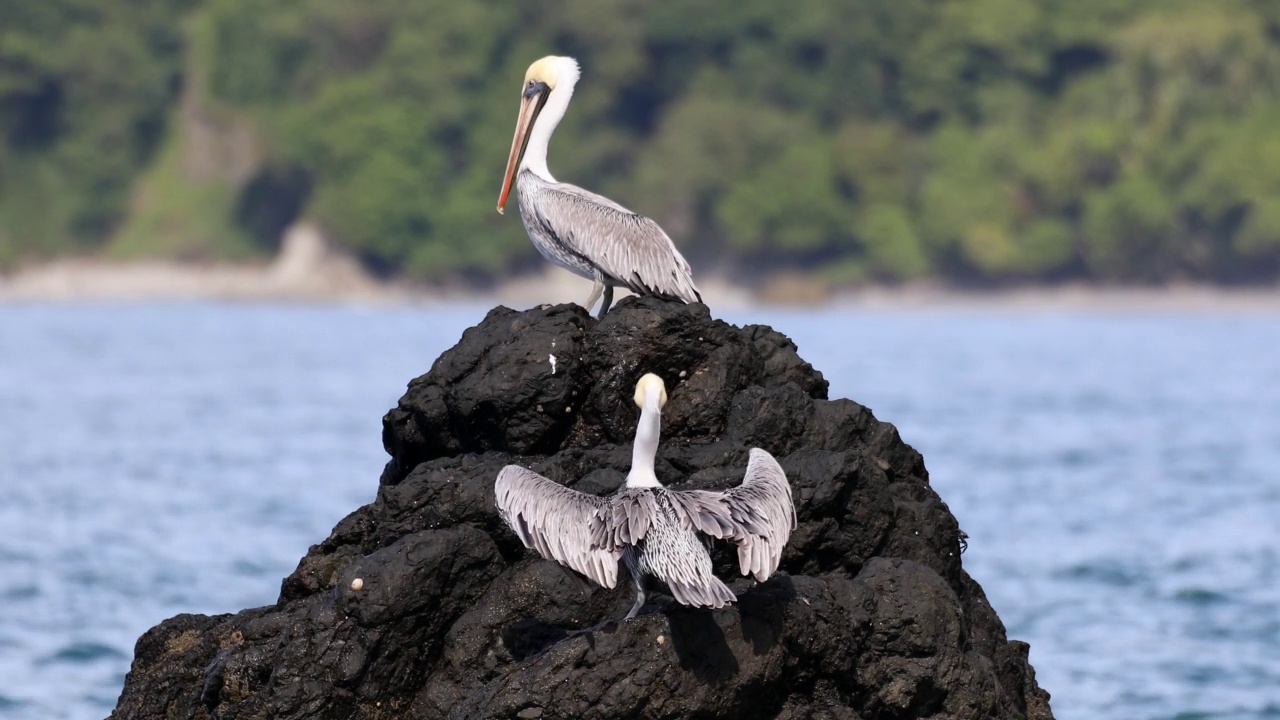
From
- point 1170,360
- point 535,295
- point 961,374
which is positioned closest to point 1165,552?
point 961,374

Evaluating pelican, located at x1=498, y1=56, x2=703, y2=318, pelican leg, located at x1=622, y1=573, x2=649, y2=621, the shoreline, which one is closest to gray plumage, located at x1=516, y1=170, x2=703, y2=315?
pelican, located at x1=498, y1=56, x2=703, y2=318

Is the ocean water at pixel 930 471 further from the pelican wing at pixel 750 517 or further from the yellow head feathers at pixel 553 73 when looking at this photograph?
the pelican wing at pixel 750 517

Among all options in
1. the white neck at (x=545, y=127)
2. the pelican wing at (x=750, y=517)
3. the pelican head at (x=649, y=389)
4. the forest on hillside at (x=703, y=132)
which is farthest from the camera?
the forest on hillside at (x=703, y=132)

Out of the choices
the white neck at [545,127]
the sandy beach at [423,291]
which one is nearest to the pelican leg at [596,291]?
the white neck at [545,127]

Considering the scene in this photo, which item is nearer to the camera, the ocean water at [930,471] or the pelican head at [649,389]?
Result: the pelican head at [649,389]

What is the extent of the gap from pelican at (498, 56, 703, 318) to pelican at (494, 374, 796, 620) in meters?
1.74

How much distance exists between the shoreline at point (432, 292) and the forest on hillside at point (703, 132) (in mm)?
988

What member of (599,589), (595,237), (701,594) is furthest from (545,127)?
(701,594)

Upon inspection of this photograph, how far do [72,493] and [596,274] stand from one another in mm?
21775

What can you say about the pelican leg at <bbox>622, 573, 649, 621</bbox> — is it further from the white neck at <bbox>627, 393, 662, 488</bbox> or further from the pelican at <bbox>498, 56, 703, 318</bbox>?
the pelican at <bbox>498, 56, 703, 318</bbox>

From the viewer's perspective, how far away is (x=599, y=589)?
8.28m

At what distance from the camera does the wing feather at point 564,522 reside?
7484 mm

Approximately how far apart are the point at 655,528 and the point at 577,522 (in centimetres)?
30

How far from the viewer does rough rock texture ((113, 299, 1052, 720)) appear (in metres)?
7.64
